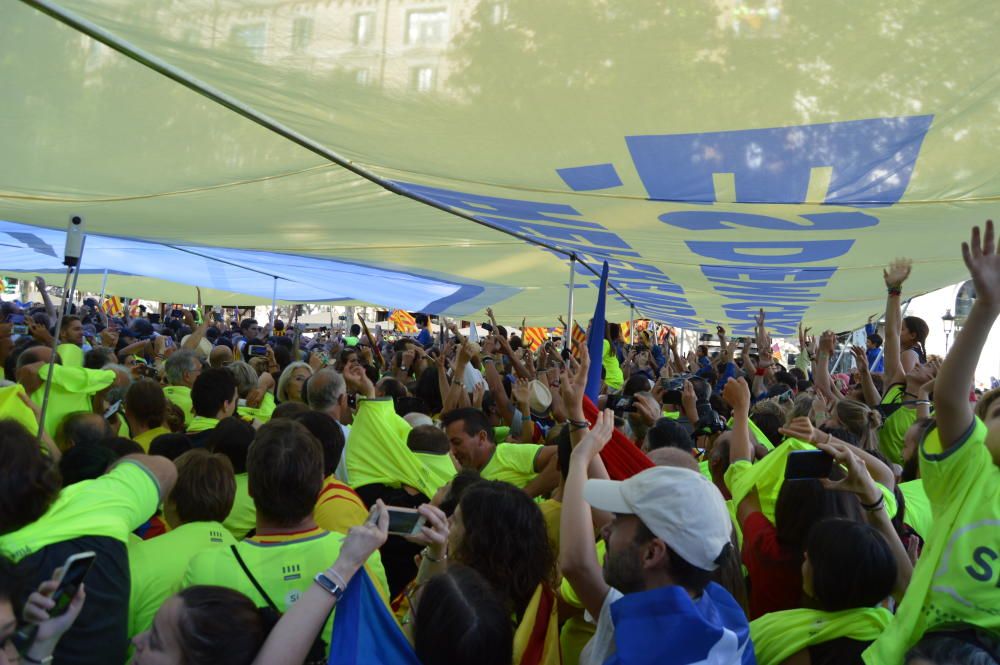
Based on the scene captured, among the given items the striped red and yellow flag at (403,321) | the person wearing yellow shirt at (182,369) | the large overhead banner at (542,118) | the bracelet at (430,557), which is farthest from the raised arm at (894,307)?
the striped red and yellow flag at (403,321)

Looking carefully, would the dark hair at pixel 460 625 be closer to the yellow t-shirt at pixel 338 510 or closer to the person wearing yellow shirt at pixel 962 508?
the person wearing yellow shirt at pixel 962 508

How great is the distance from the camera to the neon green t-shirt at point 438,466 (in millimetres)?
3934

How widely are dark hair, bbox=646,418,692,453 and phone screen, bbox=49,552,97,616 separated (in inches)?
104

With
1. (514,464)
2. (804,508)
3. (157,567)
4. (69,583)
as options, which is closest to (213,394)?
(514,464)

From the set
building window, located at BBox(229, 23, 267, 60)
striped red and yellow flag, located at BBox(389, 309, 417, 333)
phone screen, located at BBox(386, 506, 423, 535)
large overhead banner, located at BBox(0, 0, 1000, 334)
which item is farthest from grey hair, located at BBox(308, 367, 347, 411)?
striped red and yellow flag, located at BBox(389, 309, 417, 333)

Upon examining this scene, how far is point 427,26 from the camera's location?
2.72 metres

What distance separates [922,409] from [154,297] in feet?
57.4

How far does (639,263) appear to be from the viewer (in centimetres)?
727

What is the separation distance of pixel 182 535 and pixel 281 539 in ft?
1.56

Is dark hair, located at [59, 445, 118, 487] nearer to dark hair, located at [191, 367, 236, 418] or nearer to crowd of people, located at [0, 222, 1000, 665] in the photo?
crowd of people, located at [0, 222, 1000, 665]

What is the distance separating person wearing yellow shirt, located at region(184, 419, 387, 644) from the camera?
7.20 feet

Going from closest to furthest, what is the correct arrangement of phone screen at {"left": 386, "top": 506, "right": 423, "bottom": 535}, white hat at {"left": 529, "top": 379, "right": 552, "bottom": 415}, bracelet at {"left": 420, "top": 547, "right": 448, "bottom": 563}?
phone screen at {"left": 386, "top": 506, "right": 423, "bottom": 535}, bracelet at {"left": 420, "top": 547, "right": 448, "bottom": 563}, white hat at {"left": 529, "top": 379, "right": 552, "bottom": 415}

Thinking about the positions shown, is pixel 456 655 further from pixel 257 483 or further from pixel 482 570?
pixel 257 483

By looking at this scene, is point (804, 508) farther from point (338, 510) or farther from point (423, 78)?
point (423, 78)
